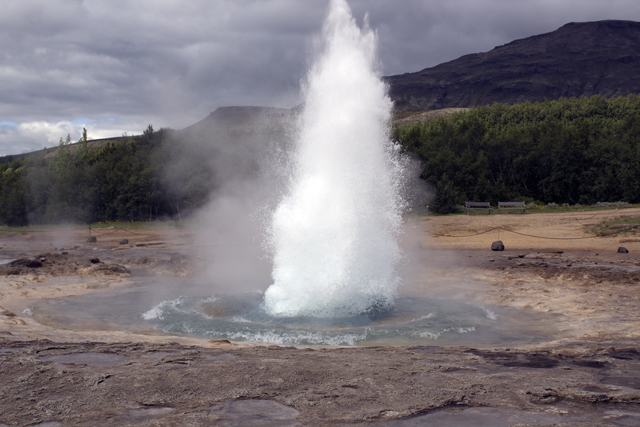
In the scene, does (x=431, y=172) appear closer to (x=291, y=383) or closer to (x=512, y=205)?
(x=512, y=205)

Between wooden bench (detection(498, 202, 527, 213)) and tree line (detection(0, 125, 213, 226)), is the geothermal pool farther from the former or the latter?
tree line (detection(0, 125, 213, 226))

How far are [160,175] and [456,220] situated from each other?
18.8 meters

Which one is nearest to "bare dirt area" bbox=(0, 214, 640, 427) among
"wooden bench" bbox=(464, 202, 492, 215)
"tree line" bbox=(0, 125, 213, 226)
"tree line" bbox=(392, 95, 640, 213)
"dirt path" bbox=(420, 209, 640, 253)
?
"dirt path" bbox=(420, 209, 640, 253)

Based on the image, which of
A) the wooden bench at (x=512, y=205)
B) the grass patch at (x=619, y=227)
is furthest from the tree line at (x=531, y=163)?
the grass patch at (x=619, y=227)

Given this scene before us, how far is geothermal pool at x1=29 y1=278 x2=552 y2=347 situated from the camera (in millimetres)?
7077

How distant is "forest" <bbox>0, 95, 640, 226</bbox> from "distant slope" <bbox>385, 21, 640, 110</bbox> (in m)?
91.9

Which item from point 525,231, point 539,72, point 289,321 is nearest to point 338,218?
point 289,321

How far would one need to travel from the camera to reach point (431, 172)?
30.7m

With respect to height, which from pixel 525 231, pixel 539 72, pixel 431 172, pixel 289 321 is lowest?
pixel 289 321

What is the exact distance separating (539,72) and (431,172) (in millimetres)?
126339

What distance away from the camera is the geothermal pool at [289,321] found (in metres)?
A: 7.08

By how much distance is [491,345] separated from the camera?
661cm

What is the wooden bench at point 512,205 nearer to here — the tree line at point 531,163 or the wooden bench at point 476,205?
the wooden bench at point 476,205

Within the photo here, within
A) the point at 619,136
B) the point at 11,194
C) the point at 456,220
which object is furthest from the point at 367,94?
the point at 11,194
